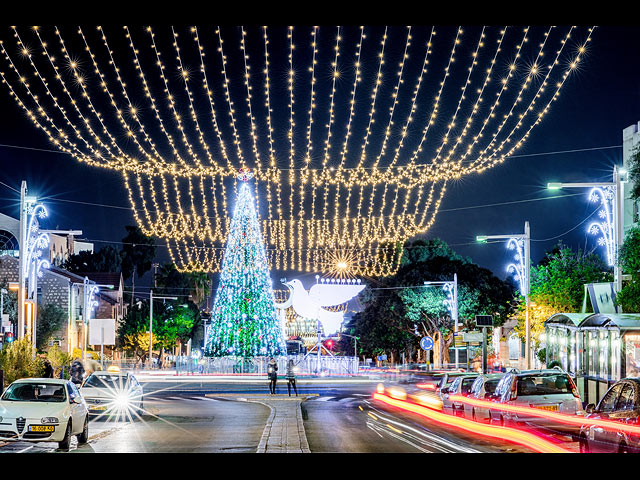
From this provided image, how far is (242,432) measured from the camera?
2298 cm

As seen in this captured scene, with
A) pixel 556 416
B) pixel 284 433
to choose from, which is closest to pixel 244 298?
pixel 284 433

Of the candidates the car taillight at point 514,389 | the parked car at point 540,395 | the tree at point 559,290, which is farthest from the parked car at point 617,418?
the tree at point 559,290

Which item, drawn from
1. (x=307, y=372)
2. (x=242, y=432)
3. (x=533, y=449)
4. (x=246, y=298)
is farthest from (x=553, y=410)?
(x=307, y=372)

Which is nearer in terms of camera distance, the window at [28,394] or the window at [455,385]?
the window at [28,394]

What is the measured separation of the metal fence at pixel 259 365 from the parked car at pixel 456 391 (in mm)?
30546

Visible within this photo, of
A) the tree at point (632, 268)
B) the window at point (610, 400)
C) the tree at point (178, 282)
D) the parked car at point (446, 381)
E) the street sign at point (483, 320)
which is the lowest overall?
the parked car at point (446, 381)

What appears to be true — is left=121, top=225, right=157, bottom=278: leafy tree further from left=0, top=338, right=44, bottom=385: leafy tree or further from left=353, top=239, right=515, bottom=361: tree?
left=0, top=338, right=44, bottom=385: leafy tree

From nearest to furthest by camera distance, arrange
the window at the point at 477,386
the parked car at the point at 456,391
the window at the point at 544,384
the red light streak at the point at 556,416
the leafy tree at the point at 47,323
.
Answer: the red light streak at the point at 556,416 → the window at the point at 544,384 → the window at the point at 477,386 → the parked car at the point at 456,391 → the leafy tree at the point at 47,323

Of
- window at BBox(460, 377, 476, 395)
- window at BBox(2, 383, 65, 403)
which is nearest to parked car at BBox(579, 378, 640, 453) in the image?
window at BBox(2, 383, 65, 403)

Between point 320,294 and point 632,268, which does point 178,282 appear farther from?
point 632,268

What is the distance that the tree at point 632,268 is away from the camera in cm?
2810

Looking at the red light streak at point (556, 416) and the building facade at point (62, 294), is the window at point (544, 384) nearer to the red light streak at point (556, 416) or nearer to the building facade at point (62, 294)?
the red light streak at point (556, 416)

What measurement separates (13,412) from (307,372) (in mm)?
53400

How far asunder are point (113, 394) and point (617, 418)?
20.6 m
